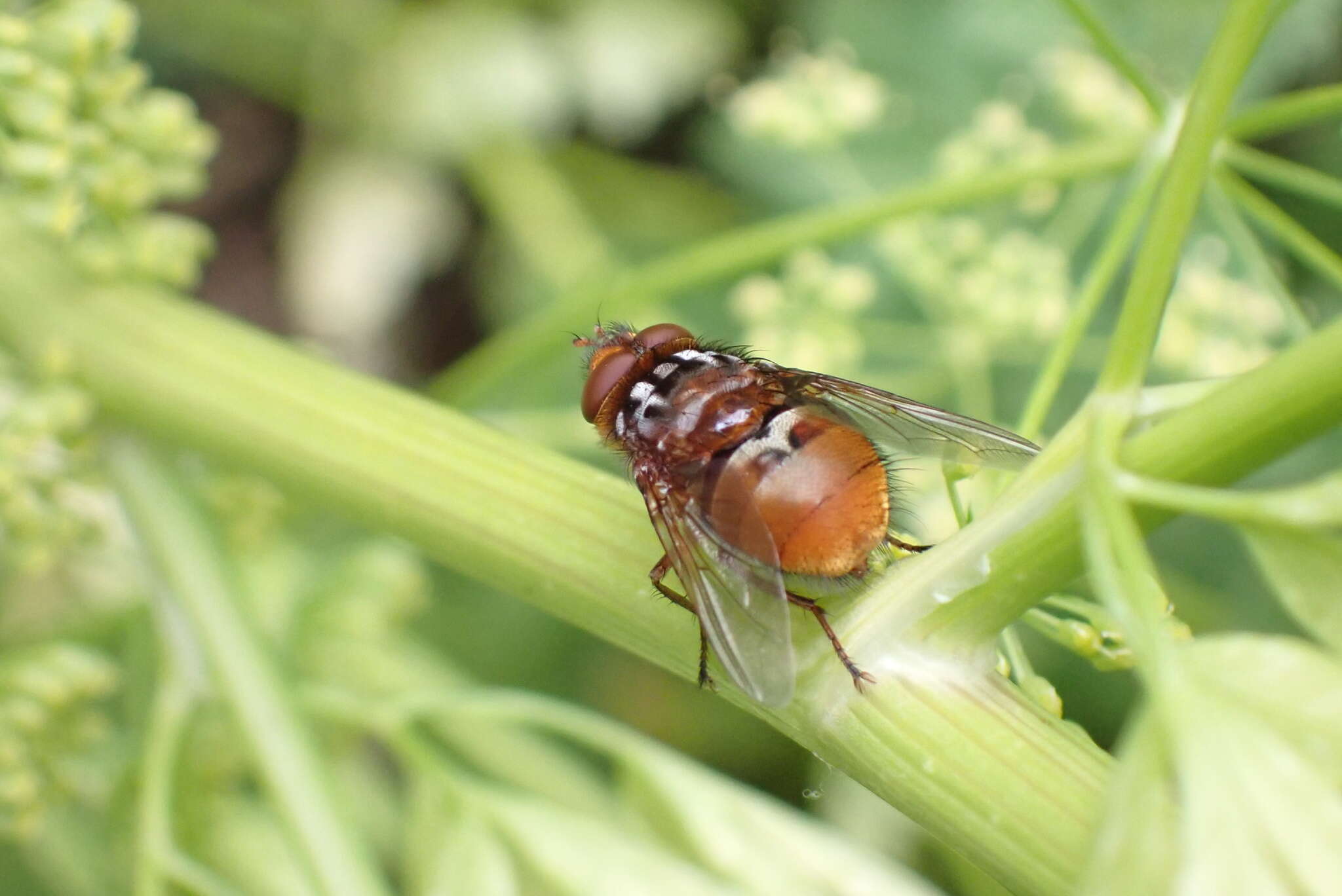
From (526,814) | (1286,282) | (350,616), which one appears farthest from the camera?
(1286,282)

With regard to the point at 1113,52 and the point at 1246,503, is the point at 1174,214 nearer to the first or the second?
the point at 1246,503

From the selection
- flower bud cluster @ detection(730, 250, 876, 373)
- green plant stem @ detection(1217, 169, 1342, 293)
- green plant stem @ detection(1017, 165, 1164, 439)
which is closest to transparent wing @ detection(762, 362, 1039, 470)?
green plant stem @ detection(1017, 165, 1164, 439)

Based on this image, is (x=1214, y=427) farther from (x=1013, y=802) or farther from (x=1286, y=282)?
(x=1286, y=282)

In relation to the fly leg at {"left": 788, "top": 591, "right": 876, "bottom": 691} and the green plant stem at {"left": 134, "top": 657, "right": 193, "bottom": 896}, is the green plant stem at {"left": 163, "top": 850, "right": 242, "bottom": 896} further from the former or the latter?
the fly leg at {"left": 788, "top": 591, "right": 876, "bottom": 691}

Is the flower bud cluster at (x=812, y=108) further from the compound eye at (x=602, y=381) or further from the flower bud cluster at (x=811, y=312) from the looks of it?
the compound eye at (x=602, y=381)

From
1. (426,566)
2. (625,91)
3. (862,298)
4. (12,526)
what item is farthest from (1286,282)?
(12,526)

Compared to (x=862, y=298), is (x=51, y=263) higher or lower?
lower

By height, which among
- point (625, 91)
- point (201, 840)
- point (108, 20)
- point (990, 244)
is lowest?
point (201, 840)
